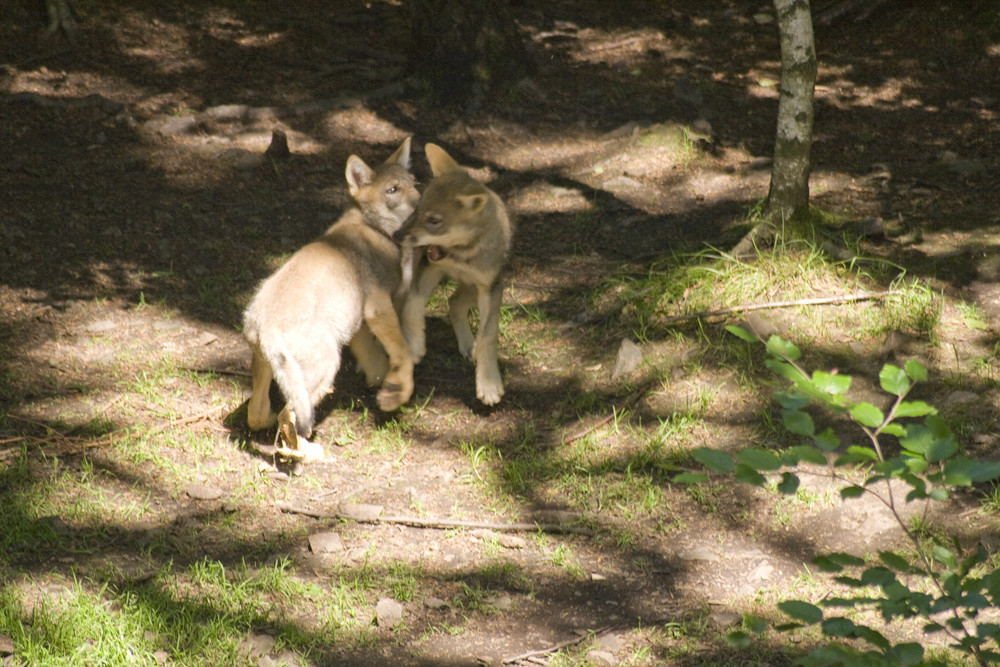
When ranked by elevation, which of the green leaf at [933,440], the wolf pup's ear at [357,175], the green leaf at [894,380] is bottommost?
the wolf pup's ear at [357,175]

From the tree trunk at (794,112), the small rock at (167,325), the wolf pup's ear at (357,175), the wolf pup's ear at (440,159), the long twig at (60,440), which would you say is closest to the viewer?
the long twig at (60,440)

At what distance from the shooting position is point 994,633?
2076 mm

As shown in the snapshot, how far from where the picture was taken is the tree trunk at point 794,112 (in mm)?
6273

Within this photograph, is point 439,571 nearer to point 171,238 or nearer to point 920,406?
point 920,406

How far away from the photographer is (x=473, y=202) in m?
5.68

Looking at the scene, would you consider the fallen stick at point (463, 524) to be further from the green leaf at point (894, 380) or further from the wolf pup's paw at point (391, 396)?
the green leaf at point (894, 380)

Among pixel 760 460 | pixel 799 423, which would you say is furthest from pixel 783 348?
pixel 760 460

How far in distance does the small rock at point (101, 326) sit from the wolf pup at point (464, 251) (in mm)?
2118

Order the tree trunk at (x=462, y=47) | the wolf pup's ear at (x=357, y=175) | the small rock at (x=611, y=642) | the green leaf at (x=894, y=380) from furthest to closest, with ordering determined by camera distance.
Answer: the tree trunk at (x=462, y=47)
the wolf pup's ear at (x=357, y=175)
the small rock at (x=611, y=642)
the green leaf at (x=894, y=380)

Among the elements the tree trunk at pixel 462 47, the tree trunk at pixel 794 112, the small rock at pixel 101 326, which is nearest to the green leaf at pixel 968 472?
the tree trunk at pixel 794 112

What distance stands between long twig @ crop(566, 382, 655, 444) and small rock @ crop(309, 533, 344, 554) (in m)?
1.57

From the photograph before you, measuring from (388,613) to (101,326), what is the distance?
358 centimetres

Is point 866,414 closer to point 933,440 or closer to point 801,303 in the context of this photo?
point 933,440

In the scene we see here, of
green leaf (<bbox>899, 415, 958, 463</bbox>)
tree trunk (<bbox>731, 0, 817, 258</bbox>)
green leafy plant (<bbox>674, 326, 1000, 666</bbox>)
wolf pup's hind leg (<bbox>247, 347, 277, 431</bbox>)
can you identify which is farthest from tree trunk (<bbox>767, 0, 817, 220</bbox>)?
green leaf (<bbox>899, 415, 958, 463</bbox>)
